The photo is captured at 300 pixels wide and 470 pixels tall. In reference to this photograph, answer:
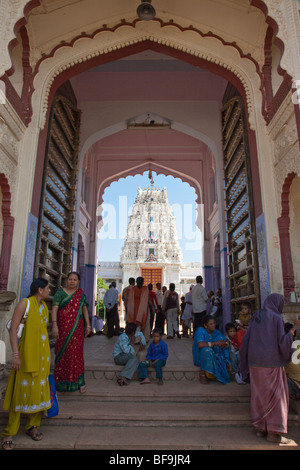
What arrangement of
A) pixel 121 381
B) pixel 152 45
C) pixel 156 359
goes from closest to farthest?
pixel 121 381, pixel 156 359, pixel 152 45

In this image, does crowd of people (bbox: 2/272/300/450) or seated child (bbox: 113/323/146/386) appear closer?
crowd of people (bbox: 2/272/300/450)

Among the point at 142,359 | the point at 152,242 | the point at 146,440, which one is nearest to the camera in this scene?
the point at 146,440

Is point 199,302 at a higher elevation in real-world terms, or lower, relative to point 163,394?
higher

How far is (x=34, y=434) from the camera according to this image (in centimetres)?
242

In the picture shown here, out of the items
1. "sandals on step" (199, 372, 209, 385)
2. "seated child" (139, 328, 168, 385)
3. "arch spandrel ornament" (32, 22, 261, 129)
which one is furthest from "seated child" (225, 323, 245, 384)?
"arch spandrel ornament" (32, 22, 261, 129)

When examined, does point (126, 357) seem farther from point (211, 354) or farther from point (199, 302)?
point (199, 302)

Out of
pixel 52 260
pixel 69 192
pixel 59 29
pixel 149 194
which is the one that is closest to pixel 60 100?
pixel 59 29

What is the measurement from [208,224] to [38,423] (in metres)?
8.56

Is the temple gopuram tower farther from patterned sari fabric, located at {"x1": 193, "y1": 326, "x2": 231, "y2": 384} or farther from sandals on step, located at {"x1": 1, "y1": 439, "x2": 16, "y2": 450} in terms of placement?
sandals on step, located at {"x1": 1, "y1": 439, "x2": 16, "y2": 450}

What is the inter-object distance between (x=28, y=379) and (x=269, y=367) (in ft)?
6.01

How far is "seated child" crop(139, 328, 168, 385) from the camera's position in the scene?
3541 millimetres

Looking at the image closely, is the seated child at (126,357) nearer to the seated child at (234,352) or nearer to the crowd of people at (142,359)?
the crowd of people at (142,359)

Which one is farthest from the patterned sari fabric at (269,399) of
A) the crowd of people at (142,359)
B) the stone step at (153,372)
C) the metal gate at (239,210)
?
the metal gate at (239,210)

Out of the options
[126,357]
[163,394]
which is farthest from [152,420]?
[126,357]
